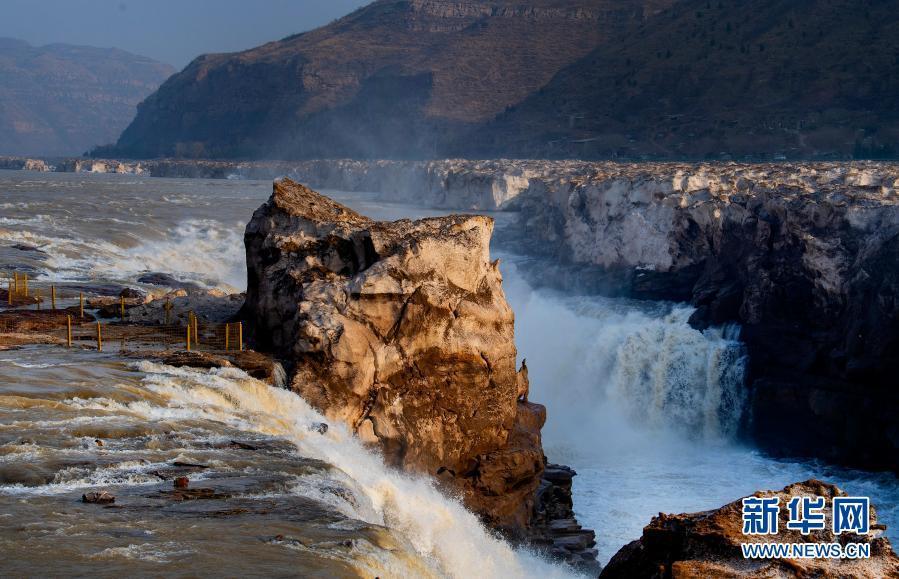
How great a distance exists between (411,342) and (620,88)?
108 meters

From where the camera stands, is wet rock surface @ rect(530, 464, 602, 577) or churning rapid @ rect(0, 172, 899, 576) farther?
wet rock surface @ rect(530, 464, 602, 577)

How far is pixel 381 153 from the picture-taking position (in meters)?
164

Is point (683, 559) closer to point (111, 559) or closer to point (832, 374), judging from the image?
point (111, 559)

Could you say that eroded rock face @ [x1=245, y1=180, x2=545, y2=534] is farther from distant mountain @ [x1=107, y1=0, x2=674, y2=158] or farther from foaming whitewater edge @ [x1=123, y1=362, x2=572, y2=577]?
distant mountain @ [x1=107, y1=0, x2=674, y2=158]

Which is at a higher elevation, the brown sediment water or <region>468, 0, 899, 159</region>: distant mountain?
<region>468, 0, 899, 159</region>: distant mountain

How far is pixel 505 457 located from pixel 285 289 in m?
5.02

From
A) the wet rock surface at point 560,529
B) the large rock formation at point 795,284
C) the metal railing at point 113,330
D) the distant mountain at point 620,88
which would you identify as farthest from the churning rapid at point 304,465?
the distant mountain at point 620,88

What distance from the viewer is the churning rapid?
38.2 feet

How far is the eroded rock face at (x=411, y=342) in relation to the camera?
770 inches

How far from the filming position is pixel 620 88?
124062 millimetres

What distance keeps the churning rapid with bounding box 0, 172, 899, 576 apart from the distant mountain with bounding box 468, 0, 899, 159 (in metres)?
57.9

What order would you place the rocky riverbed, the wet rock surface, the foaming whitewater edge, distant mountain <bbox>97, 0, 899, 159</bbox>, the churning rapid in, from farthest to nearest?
distant mountain <bbox>97, 0, 899, 159</bbox> < the rocky riverbed < the wet rock surface < the foaming whitewater edge < the churning rapid

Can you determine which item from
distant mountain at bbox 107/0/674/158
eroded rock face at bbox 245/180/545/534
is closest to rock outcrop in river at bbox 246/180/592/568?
eroded rock face at bbox 245/180/545/534

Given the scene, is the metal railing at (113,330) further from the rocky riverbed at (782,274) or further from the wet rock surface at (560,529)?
the rocky riverbed at (782,274)
